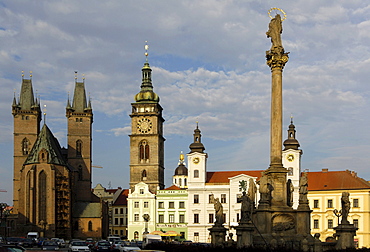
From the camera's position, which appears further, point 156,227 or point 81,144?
point 81,144

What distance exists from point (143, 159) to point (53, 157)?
1396 centimetres

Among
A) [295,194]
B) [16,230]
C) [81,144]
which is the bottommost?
[16,230]

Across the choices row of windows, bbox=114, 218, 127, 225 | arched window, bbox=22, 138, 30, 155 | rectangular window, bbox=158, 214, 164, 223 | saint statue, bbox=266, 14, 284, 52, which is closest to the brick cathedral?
arched window, bbox=22, 138, 30, 155

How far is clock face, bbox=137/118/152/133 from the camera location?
93.2 meters

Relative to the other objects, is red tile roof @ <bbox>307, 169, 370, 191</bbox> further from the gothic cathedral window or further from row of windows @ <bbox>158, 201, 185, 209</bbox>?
the gothic cathedral window

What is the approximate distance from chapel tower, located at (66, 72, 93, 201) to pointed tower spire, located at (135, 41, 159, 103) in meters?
9.09

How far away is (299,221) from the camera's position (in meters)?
30.2

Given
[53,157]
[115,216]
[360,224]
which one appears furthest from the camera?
[115,216]

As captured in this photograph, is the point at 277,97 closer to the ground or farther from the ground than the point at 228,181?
farther from the ground

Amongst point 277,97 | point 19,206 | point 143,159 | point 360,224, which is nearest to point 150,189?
point 143,159

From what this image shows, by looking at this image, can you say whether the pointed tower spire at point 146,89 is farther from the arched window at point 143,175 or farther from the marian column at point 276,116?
the marian column at point 276,116

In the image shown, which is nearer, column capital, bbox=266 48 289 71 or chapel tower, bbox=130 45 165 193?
column capital, bbox=266 48 289 71

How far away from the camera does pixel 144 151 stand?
9244 cm

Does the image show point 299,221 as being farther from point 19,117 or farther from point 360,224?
point 19,117
